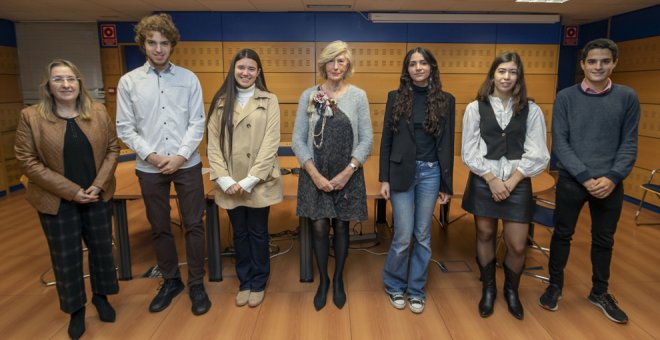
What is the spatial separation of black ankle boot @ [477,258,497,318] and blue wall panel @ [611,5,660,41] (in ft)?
15.7

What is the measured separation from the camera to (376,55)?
6.13 metres

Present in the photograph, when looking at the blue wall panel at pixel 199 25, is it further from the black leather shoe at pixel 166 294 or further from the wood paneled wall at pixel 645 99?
the wood paneled wall at pixel 645 99

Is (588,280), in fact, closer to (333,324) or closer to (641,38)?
(333,324)

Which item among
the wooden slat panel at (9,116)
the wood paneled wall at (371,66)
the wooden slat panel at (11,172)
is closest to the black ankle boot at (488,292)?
the wood paneled wall at (371,66)

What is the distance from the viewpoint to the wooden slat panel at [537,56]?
6.23 meters

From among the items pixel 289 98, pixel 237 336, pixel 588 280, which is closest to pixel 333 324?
pixel 237 336

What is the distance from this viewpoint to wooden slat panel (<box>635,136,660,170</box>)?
5.26 meters

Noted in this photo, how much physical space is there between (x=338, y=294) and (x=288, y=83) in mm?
4097

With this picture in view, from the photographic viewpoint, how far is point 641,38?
218 inches

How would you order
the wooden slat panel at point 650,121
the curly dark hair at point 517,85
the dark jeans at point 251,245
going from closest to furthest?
the curly dark hair at point 517,85 < the dark jeans at point 251,245 < the wooden slat panel at point 650,121

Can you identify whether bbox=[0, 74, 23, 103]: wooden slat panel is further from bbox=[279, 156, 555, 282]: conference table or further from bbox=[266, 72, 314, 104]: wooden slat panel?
bbox=[279, 156, 555, 282]: conference table

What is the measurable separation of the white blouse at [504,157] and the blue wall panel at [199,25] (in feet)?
15.2

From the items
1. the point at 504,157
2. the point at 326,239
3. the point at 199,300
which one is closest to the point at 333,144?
the point at 326,239

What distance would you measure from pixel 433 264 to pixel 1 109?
634 centimetres
